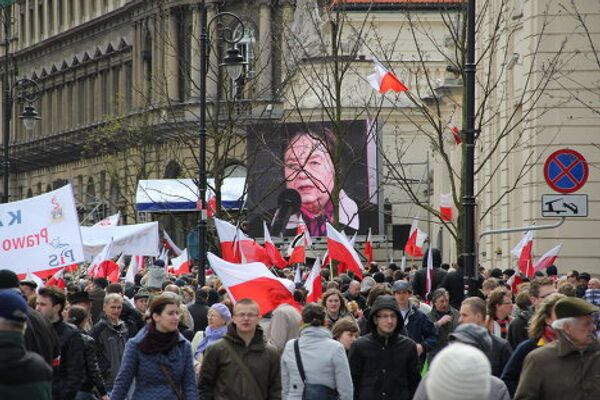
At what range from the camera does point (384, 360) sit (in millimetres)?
13773

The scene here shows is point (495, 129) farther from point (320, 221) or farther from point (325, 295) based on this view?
point (325, 295)

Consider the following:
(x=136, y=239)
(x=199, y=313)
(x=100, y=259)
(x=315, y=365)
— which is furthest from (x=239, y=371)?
(x=136, y=239)

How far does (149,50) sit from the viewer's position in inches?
3295

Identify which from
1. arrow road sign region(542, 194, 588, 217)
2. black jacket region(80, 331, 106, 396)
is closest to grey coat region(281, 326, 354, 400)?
black jacket region(80, 331, 106, 396)

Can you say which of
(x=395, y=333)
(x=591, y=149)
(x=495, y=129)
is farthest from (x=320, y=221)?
(x=395, y=333)

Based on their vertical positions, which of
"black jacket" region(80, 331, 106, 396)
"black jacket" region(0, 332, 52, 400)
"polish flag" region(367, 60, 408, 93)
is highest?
"polish flag" region(367, 60, 408, 93)

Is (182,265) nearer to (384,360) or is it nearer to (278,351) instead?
(384,360)

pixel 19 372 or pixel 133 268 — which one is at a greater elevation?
pixel 19 372

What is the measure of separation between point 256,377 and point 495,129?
25.7 m

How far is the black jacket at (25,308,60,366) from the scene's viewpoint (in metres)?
12.7

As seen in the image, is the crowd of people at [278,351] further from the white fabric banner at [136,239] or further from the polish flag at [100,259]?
the white fabric banner at [136,239]

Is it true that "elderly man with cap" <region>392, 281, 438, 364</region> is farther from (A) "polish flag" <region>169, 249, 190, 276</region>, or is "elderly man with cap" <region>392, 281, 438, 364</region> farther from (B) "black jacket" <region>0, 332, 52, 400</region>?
(A) "polish flag" <region>169, 249, 190, 276</region>

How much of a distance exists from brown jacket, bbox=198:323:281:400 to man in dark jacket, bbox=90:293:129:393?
130 inches

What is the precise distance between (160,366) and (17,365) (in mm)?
3606
